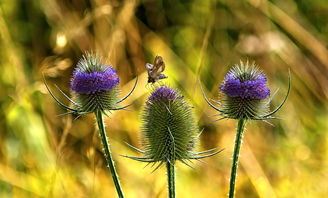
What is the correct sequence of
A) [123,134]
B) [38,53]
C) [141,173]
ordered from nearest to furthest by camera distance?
[141,173], [123,134], [38,53]

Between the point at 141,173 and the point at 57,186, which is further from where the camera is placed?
the point at 141,173

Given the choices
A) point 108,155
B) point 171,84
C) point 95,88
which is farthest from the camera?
point 171,84

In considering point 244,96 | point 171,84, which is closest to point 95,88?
point 244,96

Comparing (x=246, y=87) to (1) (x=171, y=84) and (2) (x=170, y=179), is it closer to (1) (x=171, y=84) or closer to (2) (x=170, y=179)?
(2) (x=170, y=179)

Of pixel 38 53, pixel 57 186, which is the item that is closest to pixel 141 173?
pixel 57 186

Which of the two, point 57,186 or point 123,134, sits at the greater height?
point 123,134

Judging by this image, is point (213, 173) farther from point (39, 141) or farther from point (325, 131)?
point (39, 141)

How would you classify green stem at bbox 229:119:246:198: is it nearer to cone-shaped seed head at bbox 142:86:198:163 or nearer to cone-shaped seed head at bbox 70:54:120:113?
cone-shaped seed head at bbox 142:86:198:163
